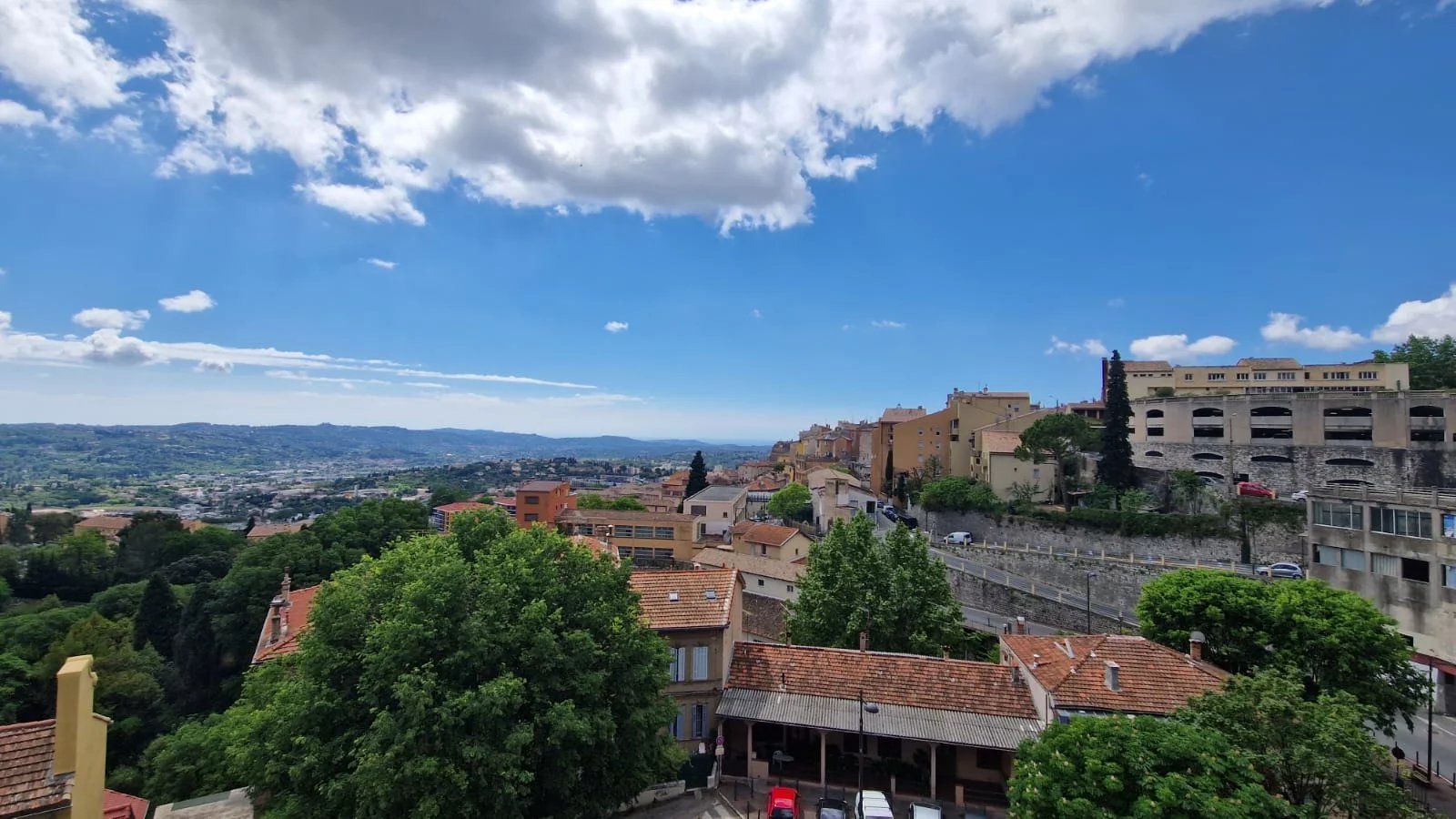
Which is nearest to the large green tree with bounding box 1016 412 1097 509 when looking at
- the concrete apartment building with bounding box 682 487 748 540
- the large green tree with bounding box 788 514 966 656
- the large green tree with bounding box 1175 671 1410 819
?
the large green tree with bounding box 788 514 966 656

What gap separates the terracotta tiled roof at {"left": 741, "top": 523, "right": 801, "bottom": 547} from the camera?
158 ft

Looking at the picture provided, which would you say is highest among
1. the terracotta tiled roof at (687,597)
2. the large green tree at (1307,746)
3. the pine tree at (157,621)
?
the terracotta tiled roof at (687,597)

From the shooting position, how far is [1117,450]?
5131cm

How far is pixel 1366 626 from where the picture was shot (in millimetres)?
22234

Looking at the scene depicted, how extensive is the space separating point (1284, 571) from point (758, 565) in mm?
31892

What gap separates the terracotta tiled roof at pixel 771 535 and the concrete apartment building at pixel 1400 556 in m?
30.8

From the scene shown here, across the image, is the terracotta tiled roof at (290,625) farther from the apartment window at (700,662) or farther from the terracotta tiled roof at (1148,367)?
the terracotta tiled roof at (1148,367)

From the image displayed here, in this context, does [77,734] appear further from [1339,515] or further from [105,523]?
[105,523]

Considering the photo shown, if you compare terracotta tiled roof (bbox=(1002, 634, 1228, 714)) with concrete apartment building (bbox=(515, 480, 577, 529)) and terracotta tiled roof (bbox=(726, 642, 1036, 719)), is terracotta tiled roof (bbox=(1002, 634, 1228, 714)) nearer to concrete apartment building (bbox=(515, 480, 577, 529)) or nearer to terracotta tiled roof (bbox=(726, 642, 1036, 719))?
Result: terracotta tiled roof (bbox=(726, 642, 1036, 719))

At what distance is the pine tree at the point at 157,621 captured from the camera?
4972cm

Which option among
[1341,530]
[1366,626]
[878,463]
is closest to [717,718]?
[1366,626]

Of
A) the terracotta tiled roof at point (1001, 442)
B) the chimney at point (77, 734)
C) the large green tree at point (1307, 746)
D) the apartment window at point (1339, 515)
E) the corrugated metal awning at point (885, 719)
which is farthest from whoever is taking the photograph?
the terracotta tiled roof at point (1001, 442)

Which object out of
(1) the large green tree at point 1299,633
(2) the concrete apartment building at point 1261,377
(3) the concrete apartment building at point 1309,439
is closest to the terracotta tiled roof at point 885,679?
(1) the large green tree at point 1299,633

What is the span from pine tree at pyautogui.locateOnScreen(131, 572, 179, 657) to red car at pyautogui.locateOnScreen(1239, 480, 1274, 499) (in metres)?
79.6
